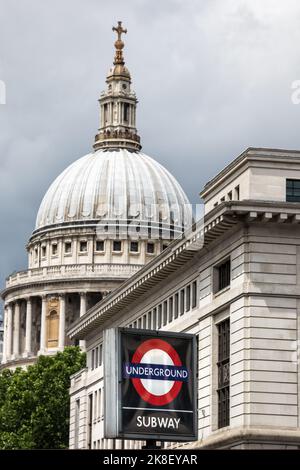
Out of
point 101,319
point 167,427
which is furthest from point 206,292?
point 167,427

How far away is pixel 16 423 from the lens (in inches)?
6029

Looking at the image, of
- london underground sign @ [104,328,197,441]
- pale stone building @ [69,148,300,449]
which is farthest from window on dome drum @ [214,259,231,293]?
london underground sign @ [104,328,197,441]

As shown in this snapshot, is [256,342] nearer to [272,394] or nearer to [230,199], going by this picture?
[272,394]

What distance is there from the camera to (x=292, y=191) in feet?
266

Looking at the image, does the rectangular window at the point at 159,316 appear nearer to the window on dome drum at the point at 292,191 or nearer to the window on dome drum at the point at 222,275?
the window on dome drum at the point at 222,275

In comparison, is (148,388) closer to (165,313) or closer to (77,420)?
(165,313)

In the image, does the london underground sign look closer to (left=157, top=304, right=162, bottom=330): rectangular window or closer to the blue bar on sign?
the blue bar on sign

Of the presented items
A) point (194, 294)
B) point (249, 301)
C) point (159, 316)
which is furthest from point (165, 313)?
point (249, 301)

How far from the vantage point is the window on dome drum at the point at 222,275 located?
8281cm

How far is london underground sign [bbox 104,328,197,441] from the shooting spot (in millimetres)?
43312

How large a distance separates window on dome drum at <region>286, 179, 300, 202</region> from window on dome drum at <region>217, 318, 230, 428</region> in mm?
7183

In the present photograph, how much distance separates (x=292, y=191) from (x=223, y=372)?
402 inches

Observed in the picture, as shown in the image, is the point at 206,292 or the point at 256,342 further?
the point at 206,292
